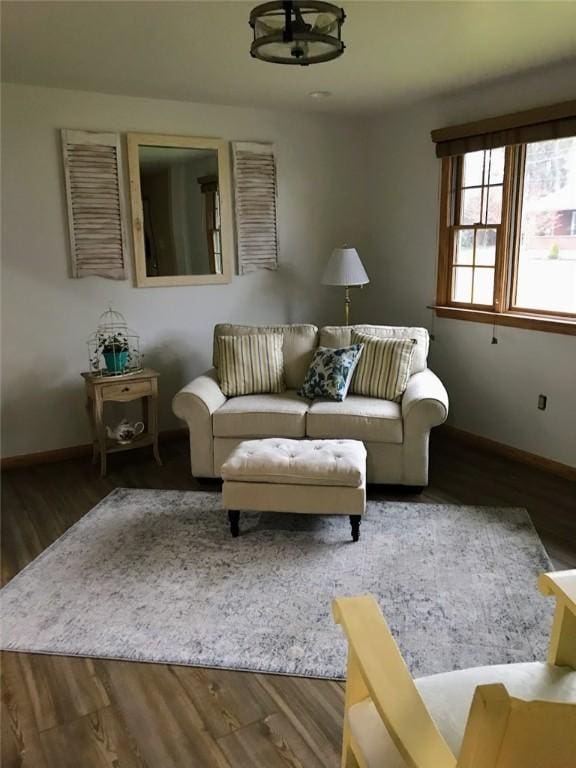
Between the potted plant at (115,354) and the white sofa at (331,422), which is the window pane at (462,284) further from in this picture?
the potted plant at (115,354)

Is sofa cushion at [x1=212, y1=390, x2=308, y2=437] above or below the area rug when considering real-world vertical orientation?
above

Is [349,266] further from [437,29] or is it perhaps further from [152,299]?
[437,29]

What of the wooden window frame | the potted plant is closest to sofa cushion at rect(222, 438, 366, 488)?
the potted plant

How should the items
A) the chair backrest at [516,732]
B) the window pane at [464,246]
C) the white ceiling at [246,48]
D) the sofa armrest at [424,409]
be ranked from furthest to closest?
the window pane at [464,246] < the sofa armrest at [424,409] < the white ceiling at [246,48] < the chair backrest at [516,732]

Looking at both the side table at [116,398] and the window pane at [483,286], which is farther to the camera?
the window pane at [483,286]

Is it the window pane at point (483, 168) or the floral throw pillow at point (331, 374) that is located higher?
the window pane at point (483, 168)

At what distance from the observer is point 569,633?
1.35 m

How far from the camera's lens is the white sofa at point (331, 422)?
3469mm

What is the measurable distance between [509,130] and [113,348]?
2.93 meters

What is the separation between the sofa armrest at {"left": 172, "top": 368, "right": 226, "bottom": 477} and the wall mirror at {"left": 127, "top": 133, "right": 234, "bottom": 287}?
118 cm

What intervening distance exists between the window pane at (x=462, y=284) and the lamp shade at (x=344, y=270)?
2.25 feet

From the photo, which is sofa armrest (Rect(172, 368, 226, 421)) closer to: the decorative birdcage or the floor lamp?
the decorative birdcage

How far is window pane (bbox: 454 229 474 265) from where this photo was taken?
14.4 feet

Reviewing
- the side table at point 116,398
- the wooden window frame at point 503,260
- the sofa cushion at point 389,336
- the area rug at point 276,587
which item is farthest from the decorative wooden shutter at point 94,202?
the wooden window frame at point 503,260
